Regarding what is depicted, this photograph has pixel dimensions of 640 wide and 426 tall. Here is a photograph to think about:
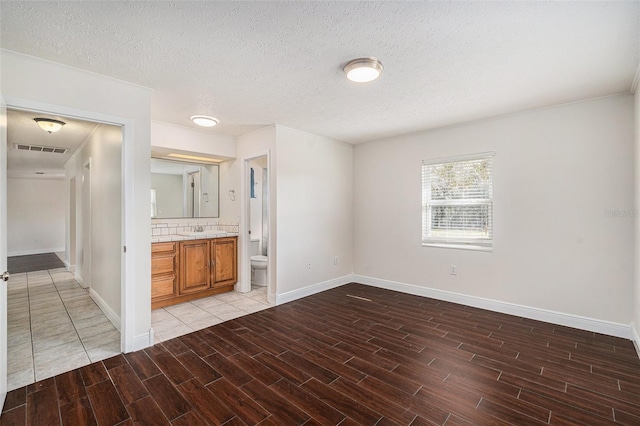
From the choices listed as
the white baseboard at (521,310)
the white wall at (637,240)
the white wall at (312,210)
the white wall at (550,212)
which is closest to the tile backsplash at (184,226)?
the white wall at (312,210)

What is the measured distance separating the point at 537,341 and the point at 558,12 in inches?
111

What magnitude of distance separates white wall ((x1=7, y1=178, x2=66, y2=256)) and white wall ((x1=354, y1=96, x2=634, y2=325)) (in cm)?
1092

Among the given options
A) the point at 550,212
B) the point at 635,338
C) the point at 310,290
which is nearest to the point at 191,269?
the point at 310,290

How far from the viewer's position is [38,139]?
180 inches

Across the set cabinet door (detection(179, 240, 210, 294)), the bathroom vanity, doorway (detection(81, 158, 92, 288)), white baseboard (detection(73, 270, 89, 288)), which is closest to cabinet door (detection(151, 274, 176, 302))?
the bathroom vanity

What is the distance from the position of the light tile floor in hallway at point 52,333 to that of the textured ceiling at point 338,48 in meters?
2.50

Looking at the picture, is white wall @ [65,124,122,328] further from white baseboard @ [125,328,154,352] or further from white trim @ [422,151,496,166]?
white trim @ [422,151,496,166]

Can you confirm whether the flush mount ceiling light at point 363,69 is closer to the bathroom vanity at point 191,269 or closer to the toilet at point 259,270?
the bathroom vanity at point 191,269

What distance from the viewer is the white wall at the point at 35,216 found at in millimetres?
8797

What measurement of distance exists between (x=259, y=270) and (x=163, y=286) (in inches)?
62.3

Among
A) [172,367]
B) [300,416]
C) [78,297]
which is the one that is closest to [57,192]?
[78,297]

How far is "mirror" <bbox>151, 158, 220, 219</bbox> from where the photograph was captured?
4.56 m

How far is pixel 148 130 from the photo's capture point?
111 inches

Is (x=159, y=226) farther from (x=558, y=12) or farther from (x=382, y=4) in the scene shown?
(x=558, y=12)
